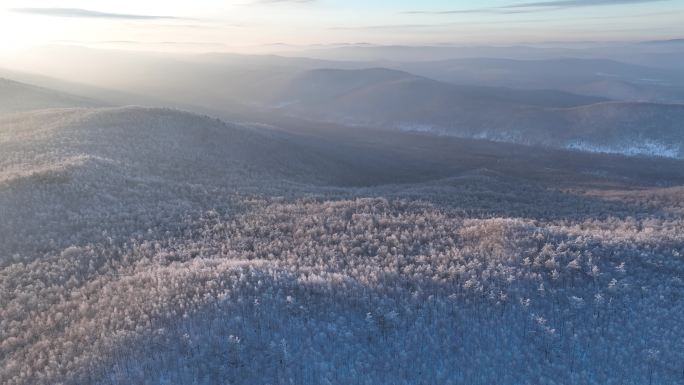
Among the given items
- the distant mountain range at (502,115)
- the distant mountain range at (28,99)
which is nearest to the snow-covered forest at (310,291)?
the distant mountain range at (28,99)

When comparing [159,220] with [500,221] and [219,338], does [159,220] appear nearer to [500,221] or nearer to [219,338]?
[219,338]

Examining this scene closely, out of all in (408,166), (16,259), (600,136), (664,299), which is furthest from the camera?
(600,136)

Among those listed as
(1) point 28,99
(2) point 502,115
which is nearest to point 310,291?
(1) point 28,99

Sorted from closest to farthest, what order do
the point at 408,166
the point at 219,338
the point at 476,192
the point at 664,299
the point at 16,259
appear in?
A: 1. the point at 219,338
2. the point at 664,299
3. the point at 16,259
4. the point at 476,192
5. the point at 408,166

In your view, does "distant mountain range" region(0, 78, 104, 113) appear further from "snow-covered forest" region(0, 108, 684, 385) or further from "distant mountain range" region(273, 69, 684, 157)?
"distant mountain range" region(273, 69, 684, 157)

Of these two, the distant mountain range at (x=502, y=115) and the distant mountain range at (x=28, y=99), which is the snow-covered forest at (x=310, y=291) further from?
the distant mountain range at (x=502, y=115)

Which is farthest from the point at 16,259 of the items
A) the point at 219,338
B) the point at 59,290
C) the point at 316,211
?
the point at 316,211

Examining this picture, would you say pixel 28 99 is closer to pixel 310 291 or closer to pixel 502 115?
pixel 310 291

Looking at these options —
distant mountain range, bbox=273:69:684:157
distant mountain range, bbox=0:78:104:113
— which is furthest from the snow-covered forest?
distant mountain range, bbox=273:69:684:157
